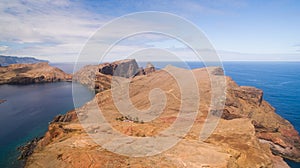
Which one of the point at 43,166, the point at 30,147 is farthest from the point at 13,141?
the point at 43,166

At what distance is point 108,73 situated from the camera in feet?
400

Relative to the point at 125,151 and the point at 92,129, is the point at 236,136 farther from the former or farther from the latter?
the point at 92,129

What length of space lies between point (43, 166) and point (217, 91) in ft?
126

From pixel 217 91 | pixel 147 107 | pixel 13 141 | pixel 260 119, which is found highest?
pixel 217 91

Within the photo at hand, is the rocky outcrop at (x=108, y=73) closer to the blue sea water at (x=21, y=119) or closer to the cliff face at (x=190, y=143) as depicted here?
the blue sea water at (x=21, y=119)

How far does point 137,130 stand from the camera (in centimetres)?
2314

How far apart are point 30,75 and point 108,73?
6826cm

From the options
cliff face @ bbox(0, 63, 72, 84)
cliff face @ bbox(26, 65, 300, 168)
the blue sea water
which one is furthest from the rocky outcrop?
cliff face @ bbox(26, 65, 300, 168)

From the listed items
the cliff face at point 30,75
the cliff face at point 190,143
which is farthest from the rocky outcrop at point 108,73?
the cliff face at point 190,143

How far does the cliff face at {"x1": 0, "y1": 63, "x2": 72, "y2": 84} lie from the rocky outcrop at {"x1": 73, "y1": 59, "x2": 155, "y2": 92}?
1002 inches

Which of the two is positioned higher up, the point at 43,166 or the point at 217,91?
the point at 217,91

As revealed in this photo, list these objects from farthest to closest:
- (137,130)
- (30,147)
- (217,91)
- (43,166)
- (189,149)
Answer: (217,91)
(30,147)
(137,130)
(189,149)
(43,166)

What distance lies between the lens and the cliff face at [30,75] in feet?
462

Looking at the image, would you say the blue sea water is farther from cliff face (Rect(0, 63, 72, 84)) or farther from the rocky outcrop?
cliff face (Rect(0, 63, 72, 84))
